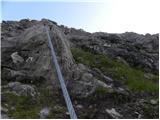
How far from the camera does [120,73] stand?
58.4 feet

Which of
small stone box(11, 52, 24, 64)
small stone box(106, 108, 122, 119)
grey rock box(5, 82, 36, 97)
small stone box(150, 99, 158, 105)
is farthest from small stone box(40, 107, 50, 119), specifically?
small stone box(11, 52, 24, 64)

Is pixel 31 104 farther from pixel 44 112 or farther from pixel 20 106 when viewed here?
pixel 44 112

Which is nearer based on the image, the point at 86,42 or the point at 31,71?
the point at 31,71

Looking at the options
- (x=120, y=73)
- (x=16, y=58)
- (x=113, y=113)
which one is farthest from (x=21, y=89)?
(x=120, y=73)

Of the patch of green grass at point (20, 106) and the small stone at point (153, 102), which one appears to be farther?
the small stone at point (153, 102)

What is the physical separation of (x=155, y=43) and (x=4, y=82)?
16.8 metres

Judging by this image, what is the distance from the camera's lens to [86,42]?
85.7 feet

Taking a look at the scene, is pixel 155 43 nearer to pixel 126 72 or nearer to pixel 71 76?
pixel 126 72

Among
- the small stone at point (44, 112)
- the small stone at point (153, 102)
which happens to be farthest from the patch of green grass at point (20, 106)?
the small stone at point (153, 102)

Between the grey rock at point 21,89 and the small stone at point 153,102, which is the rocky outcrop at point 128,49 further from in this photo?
the grey rock at point 21,89

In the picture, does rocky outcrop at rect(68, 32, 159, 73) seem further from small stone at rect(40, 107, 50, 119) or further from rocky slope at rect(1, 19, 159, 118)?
small stone at rect(40, 107, 50, 119)

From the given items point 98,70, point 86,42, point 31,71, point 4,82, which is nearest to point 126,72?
point 98,70

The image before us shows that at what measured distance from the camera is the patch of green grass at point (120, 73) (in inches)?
634

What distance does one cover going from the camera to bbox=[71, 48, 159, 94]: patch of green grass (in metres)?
16.1
